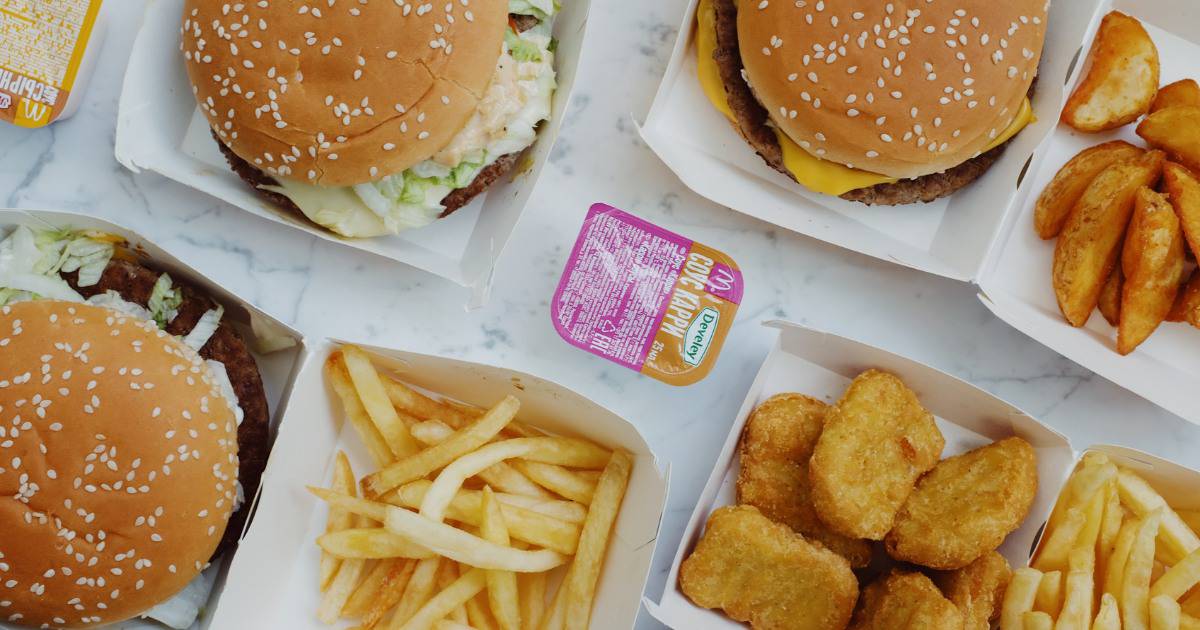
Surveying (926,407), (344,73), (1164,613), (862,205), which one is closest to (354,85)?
(344,73)

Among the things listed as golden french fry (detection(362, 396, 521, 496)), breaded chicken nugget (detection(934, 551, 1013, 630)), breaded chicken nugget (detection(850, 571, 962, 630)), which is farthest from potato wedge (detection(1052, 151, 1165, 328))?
golden french fry (detection(362, 396, 521, 496))

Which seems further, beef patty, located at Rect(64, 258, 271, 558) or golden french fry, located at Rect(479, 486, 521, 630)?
beef patty, located at Rect(64, 258, 271, 558)

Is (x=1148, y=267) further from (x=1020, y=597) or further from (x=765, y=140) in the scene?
(x=765, y=140)

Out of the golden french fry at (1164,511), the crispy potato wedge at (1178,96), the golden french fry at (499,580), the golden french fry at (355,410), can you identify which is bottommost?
the golden french fry at (499,580)

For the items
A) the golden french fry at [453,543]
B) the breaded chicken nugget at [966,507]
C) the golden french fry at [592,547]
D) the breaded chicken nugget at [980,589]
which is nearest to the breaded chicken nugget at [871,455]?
the breaded chicken nugget at [966,507]

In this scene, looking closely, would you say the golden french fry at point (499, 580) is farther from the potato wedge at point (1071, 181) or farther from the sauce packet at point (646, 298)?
the potato wedge at point (1071, 181)

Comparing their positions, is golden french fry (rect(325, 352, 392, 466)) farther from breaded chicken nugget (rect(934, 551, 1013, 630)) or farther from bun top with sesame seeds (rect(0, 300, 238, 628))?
breaded chicken nugget (rect(934, 551, 1013, 630))
